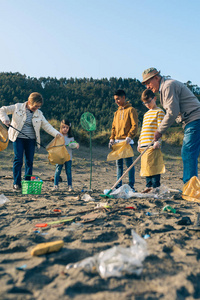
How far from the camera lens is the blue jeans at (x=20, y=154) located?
181 inches

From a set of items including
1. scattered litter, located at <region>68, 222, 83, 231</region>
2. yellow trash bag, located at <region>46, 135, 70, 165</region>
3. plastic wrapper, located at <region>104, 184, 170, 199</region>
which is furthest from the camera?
yellow trash bag, located at <region>46, 135, 70, 165</region>

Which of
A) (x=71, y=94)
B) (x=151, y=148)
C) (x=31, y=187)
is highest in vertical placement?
(x=71, y=94)

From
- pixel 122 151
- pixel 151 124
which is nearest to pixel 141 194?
pixel 122 151

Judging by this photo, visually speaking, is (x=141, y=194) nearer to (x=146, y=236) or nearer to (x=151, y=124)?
(x=151, y=124)

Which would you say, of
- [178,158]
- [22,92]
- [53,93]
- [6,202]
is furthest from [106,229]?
[53,93]

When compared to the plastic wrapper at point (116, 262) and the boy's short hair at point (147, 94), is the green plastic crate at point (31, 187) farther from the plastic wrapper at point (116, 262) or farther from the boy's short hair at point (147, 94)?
the plastic wrapper at point (116, 262)

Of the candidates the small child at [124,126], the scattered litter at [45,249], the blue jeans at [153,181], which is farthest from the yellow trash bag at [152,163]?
the scattered litter at [45,249]

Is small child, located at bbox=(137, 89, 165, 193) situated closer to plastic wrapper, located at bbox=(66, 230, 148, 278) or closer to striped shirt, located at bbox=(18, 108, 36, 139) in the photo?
striped shirt, located at bbox=(18, 108, 36, 139)

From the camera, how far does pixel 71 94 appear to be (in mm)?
29125


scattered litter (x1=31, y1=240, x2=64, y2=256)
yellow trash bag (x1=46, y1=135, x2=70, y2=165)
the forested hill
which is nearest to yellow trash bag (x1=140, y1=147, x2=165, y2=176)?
yellow trash bag (x1=46, y1=135, x2=70, y2=165)

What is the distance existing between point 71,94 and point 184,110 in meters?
26.5

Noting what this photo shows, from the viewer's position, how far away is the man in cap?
355 cm

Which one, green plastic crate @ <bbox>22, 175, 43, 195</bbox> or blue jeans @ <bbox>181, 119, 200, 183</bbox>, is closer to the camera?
blue jeans @ <bbox>181, 119, 200, 183</bbox>

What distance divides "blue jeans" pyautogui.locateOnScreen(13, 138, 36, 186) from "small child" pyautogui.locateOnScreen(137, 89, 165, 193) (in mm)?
2014
